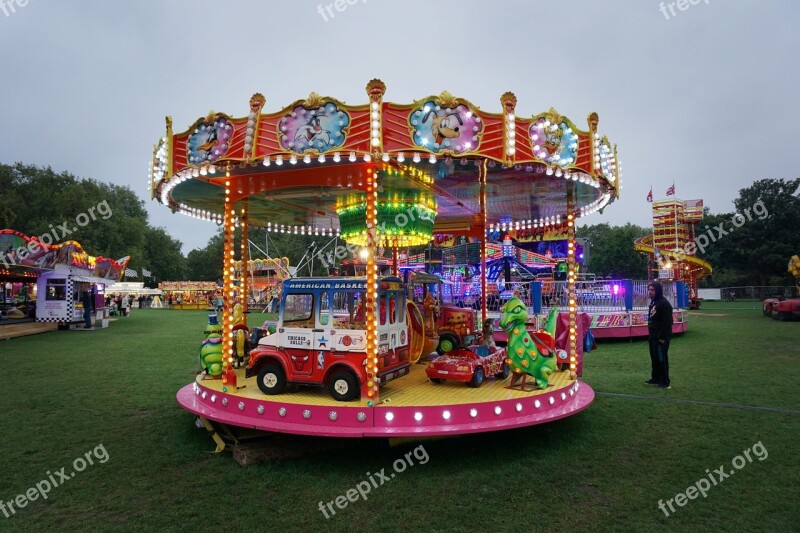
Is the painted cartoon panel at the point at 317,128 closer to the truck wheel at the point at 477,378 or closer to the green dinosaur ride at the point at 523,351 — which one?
the green dinosaur ride at the point at 523,351

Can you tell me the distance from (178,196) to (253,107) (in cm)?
381

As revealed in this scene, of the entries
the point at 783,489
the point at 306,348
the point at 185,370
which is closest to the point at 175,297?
the point at 185,370

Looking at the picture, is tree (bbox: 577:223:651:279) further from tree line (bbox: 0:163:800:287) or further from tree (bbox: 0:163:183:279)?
tree (bbox: 0:163:183:279)

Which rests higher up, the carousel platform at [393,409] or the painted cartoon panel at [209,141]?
the painted cartoon panel at [209,141]

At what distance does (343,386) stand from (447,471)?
5.36ft

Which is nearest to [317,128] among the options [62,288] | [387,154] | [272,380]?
[387,154]

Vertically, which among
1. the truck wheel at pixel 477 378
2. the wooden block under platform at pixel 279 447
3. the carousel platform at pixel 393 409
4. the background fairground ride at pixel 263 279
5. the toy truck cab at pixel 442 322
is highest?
the background fairground ride at pixel 263 279

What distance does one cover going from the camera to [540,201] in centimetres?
1001

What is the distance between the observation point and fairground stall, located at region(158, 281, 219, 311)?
152 feet

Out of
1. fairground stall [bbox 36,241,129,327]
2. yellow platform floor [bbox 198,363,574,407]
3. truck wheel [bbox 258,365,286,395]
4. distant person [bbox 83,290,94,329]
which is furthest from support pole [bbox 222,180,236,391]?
distant person [bbox 83,290,94,329]

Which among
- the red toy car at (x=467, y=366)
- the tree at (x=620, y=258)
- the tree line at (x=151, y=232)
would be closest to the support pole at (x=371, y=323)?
the red toy car at (x=467, y=366)

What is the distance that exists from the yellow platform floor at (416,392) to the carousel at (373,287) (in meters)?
0.03

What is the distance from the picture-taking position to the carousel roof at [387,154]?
233 inches

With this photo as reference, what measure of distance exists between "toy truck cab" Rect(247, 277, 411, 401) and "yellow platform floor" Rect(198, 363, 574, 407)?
0.18 meters
